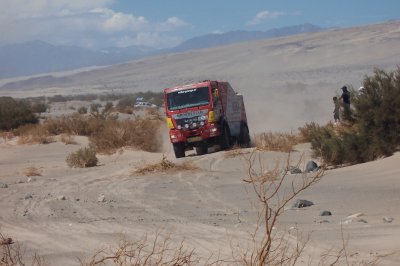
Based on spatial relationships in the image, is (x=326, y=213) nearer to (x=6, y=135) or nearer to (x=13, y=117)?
(x=6, y=135)

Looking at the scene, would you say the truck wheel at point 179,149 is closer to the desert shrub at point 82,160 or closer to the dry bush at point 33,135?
the desert shrub at point 82,160

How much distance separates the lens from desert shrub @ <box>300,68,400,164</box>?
16.8 metres

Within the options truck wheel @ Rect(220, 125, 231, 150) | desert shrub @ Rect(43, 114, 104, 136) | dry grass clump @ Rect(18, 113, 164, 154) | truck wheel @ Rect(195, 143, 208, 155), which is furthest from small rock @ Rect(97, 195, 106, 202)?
desert shrub @ Rect(43, 114, 104, 136)

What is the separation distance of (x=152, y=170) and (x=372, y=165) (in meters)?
5.94

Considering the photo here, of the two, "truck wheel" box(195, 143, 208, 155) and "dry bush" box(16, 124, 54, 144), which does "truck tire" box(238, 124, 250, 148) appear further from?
"dry bush" box(16, 124, 54, 144)

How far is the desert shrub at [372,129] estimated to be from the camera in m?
16.8

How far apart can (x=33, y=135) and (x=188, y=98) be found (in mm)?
11784

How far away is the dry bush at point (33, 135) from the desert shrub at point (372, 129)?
1750 cm

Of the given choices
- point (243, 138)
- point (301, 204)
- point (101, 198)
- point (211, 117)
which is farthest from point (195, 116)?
point (301, 204)

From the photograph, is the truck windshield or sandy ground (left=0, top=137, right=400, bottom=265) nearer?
sandy ground (left=0, top=137, right=400, bottom=265)

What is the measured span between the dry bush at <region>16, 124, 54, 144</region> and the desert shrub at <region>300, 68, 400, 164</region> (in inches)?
689

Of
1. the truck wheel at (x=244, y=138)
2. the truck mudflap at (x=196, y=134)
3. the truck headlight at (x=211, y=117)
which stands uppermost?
the truck headlight at (x=211, y=117)

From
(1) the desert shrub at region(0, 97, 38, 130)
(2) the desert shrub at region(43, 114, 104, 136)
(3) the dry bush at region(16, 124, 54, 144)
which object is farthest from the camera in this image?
(1) the desert shrub at region(0, 97, 38, 130)

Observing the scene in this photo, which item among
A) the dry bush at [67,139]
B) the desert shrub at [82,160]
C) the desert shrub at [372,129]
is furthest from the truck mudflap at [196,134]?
the dry bush at [67,139]
